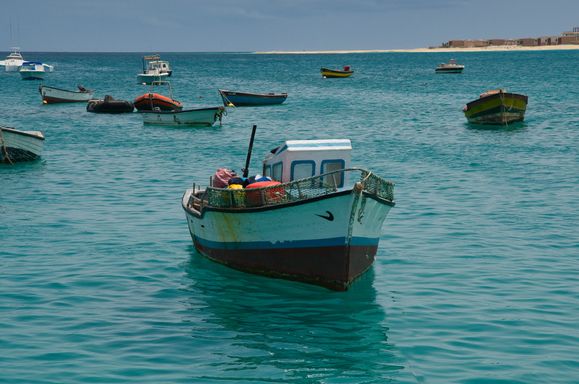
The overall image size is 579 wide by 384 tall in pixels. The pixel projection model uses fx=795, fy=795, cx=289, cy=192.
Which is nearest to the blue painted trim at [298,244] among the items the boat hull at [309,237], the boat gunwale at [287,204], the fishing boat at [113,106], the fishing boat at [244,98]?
the boat hull at [309,237]

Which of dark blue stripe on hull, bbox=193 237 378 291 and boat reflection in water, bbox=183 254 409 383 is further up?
dark blue stripe on hull, bbox=193 237 378 291

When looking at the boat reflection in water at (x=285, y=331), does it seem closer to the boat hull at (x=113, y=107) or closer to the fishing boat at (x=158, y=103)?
the fishing boat at (x=158, y=103)

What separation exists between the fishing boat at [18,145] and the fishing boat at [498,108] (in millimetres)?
28229

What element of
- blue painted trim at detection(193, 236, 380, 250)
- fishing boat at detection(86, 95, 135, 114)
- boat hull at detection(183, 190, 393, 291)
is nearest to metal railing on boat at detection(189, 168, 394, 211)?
boat hull at detection(183, 190, 393, 291)

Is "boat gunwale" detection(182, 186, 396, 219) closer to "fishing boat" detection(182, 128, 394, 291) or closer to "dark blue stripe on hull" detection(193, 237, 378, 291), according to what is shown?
"fishing boat" detection(182, 128, 394, 291)

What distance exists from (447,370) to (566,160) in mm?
26676

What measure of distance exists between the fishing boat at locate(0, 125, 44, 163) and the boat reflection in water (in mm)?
20437

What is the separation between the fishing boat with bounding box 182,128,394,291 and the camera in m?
17.4

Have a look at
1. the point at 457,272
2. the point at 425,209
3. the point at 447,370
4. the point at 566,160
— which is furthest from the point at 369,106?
the point at 447,370

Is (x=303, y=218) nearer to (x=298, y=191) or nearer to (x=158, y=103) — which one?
(x=298, y=191)

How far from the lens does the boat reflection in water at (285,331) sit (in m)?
13.7

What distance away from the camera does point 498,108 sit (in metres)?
51.2

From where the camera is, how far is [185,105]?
265 ft

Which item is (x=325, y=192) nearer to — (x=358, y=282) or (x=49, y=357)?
(x=358, y=282)
